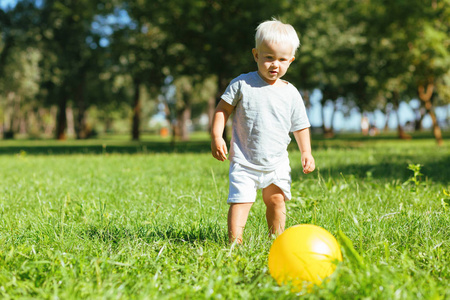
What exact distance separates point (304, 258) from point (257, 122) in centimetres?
115

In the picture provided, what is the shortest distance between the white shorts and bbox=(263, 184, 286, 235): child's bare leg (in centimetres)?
7

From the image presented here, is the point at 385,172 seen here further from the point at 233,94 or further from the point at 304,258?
the point at 304,258

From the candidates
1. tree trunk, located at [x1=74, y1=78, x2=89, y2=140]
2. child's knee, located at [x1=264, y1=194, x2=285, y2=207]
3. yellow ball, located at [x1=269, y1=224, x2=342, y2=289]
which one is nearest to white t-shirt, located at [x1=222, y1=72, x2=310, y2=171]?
child's knee, located at [x1=264, y1=194, x2=285, y2=207]

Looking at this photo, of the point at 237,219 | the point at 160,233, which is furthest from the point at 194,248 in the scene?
the point at 160,233

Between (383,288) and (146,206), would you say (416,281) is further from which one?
(146,206)

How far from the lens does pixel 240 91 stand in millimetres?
3107

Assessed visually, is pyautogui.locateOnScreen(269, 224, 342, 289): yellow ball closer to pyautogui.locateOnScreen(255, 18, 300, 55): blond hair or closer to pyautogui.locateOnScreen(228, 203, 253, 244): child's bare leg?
pyautogui.locateOnScreen(228, 203, 253, 244): child's bare leg

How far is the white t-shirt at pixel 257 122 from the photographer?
308 centimetres

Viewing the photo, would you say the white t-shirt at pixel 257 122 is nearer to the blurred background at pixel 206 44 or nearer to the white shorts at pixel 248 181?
the white shorts at pixel 248 181

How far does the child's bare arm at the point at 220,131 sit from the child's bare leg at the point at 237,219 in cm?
38

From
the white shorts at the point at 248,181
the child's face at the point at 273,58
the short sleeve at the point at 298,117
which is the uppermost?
the child's face at the point at 273,58

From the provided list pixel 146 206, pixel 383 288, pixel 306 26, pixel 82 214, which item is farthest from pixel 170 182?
pixel 306 26

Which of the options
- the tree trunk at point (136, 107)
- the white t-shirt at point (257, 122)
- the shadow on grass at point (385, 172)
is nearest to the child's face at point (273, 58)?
the white t-shirt at point (257, 122)

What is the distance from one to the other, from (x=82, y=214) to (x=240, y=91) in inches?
80.5
